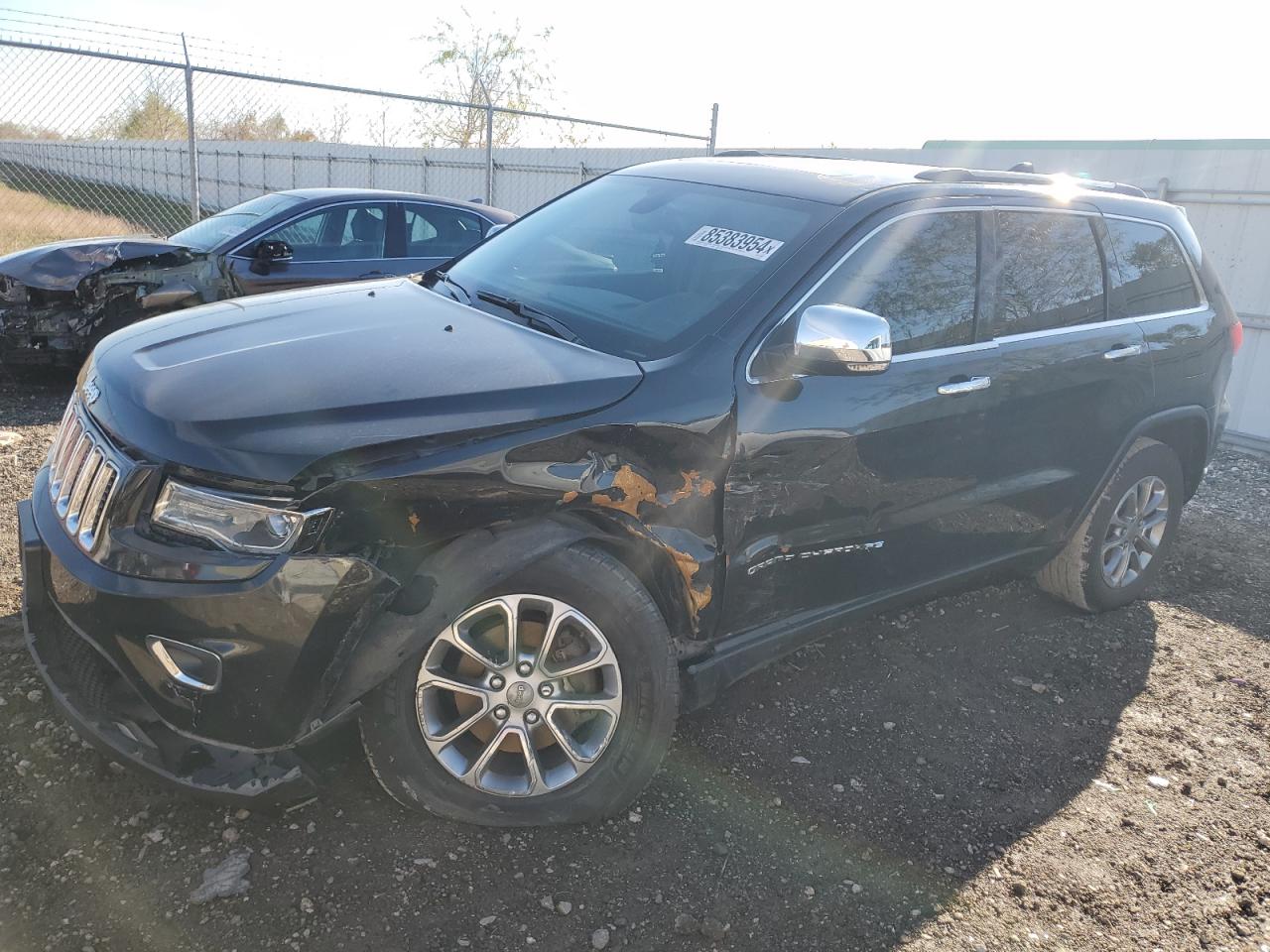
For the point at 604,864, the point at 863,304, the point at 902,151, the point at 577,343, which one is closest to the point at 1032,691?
the point at 863,304

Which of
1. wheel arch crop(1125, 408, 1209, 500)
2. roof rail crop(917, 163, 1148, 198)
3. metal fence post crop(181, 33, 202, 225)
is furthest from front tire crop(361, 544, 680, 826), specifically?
metal fence post crop(181, 33, 202, 225)

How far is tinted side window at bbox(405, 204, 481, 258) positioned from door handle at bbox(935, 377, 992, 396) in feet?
15.6

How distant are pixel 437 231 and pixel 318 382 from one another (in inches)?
206

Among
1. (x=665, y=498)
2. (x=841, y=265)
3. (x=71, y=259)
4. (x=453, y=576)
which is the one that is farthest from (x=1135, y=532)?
(x=71, y=259)

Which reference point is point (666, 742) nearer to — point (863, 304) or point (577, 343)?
point (577, 343)

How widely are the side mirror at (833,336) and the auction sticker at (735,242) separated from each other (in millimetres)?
332

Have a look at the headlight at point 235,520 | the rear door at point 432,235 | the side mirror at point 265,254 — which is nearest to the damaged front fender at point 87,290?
the side mirror at point 265,254

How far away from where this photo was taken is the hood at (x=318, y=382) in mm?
2244

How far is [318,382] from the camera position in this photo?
2432mm

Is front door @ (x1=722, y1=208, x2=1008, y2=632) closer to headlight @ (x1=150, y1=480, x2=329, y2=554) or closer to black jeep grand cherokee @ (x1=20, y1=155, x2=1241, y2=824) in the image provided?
black jeep grand cherokee @ (x1=20, y1=155, x2=1241, y2=824)

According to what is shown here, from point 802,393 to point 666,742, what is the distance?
1099 millimetres

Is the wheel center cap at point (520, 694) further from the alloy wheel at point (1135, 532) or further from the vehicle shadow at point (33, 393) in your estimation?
the vehicle shadow at point (33, 393)

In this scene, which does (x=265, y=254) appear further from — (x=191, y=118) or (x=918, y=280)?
(x=918, y=280)

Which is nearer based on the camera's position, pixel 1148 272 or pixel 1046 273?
pixel 1046 273
